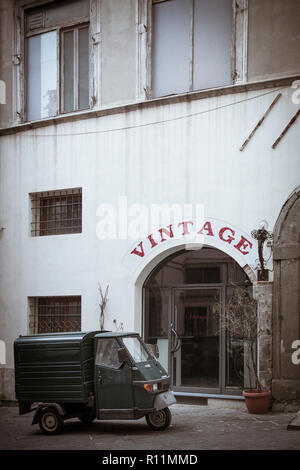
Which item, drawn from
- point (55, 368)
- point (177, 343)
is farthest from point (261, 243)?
point (55, 368)

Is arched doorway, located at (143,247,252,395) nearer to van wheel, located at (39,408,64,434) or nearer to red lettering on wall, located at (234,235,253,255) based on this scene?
red lettering on wall, located at (234,235,253,255)

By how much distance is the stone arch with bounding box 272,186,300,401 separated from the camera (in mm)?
11492

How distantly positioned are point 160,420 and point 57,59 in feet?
30.4

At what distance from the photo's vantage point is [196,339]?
1323cm

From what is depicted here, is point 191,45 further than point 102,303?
No

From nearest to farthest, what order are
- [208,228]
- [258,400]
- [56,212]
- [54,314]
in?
[258,400], [208,228], [54,314], [56,212]

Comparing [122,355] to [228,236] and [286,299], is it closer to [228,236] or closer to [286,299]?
[286,299]

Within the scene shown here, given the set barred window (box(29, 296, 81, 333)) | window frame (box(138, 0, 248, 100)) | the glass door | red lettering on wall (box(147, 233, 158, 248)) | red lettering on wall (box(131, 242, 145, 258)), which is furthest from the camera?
barred window (box(29, 296, 81, 333))

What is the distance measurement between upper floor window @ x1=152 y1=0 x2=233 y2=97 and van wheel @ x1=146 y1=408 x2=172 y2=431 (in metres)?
6.85

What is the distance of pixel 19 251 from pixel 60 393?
5.67m

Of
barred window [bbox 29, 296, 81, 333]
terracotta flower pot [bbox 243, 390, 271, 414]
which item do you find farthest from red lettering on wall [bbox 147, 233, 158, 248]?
terracotta flower pot [bbox 243, 390, 271, 414]

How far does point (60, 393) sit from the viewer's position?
33.4 ft

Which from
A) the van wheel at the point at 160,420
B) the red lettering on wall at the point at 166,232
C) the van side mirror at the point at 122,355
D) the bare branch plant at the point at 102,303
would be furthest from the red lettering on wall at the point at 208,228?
the van wheel at the point at 160,420

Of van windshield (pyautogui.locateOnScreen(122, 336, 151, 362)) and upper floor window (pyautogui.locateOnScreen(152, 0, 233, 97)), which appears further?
upper floor window (pyautogui.locateOnScreen(152, 0, 233, 97))
